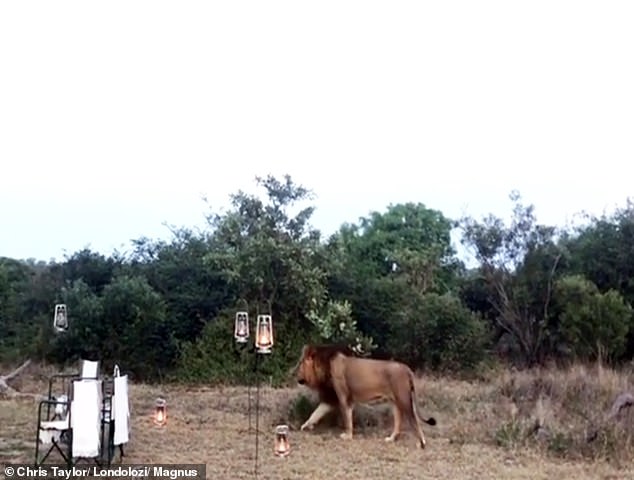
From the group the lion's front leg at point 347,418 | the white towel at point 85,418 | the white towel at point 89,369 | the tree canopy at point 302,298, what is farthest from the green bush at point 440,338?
the white towel at point 85,418

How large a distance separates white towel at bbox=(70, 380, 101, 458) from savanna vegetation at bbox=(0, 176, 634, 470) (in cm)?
656

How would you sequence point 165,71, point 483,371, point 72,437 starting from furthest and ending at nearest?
point 483,371 → point 165,71 → point 72,437

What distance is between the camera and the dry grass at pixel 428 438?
5.71m

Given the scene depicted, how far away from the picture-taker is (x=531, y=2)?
10008mm

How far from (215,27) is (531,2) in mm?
4090

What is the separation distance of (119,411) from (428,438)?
2.83m

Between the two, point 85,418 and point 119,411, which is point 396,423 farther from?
point 85,418

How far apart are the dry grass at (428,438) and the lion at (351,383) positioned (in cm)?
19

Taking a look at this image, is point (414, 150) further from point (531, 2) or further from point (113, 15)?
point (113, 15)

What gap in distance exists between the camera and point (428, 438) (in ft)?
23.0

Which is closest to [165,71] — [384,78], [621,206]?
[384,78]

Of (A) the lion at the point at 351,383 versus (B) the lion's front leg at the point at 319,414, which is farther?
(B) the lion's front leg at the point at 319,414

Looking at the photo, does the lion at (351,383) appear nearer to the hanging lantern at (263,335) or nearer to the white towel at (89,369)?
the hanging lantern at (263,335)

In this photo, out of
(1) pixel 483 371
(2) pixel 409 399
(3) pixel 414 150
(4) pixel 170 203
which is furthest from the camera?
(4) pixel 170 203
